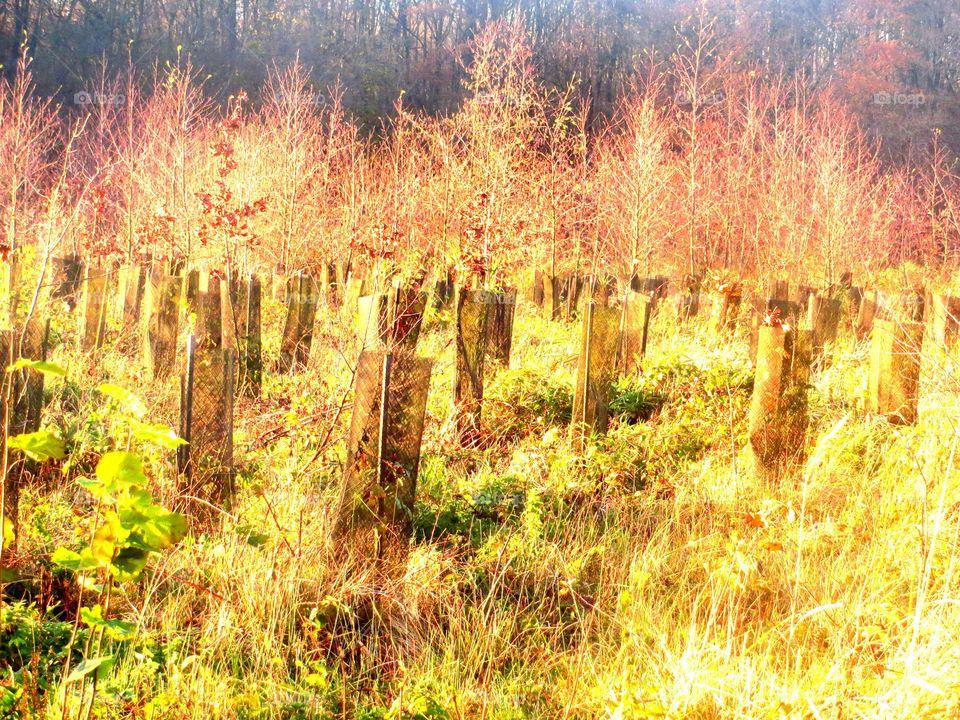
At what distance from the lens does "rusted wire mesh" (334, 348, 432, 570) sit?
10.5 ft

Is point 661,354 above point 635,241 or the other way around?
the other way around

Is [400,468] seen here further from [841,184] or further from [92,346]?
[841,184]

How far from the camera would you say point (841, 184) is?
42.0 feet

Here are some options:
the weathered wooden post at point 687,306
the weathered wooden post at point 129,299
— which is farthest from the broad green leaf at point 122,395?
the weathered wooden post at point 687,306

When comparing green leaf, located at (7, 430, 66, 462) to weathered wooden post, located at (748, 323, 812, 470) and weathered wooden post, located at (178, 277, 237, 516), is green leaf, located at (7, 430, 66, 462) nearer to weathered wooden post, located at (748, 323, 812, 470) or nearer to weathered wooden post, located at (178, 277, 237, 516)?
weathered wooden post, located at (178, 277, 237, 516)

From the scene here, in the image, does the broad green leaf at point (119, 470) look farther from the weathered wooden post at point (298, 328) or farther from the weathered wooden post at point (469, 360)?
the weathered wooden post at point (298, 328)

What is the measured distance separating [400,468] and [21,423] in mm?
1259

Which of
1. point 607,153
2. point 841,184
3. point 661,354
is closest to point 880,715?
point 661,354

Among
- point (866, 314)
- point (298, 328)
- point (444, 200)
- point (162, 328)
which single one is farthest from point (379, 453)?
point (444, 200)

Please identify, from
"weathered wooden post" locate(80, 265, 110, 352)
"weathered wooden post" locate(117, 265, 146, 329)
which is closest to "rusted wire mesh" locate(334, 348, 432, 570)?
"weathered wooden post" locate(80, 265, 110, 352)

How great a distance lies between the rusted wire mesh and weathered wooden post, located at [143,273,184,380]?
9.38ft

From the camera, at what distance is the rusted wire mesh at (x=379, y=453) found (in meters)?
3.20

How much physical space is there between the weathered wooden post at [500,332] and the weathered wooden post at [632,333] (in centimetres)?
85

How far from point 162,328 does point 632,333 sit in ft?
10.0
